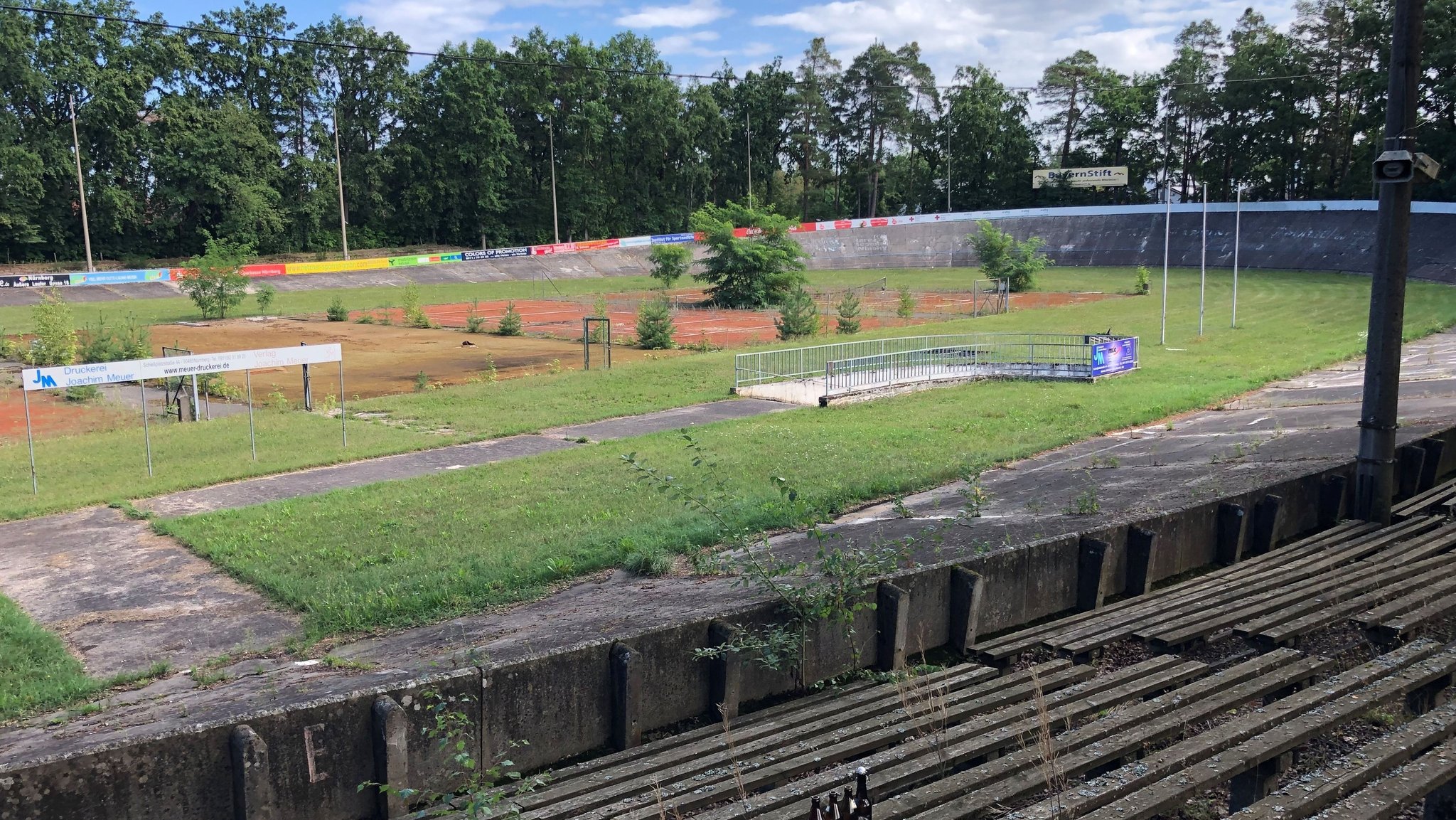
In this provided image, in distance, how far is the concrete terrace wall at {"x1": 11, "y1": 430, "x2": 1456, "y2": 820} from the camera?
538 centimetres

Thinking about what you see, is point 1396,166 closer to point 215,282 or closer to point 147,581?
point 147,581

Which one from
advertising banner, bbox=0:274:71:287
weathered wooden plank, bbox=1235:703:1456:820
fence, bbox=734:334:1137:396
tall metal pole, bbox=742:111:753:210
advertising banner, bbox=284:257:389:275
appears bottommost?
fence, bbox=734:334:1137:396

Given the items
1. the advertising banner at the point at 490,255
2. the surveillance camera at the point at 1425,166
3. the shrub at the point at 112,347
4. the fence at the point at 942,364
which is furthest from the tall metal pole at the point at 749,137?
the surveillance camera at the point at 1425,166

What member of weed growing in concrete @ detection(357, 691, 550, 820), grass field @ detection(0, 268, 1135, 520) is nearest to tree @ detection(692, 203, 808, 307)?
grass field @ detection(0, 268, 1135, 520)

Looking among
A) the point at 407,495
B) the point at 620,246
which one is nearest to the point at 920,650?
the point at 407,495

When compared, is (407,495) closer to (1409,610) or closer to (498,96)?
(1409,610)

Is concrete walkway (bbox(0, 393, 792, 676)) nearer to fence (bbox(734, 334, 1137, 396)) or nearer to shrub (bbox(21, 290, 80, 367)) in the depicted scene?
fence (bbox(734, 334, 1137, 396))

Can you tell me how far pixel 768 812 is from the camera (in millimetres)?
4703

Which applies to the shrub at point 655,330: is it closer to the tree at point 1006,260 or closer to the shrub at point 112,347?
the shrub at point 112,347

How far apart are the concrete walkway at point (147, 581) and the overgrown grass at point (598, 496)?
398 millimetres

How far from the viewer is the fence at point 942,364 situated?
87.7ft

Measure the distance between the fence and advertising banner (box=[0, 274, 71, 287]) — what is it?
1890 inches

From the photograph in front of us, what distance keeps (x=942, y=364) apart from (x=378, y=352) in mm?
21377

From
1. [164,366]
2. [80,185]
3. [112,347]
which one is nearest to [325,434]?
[164,366]
